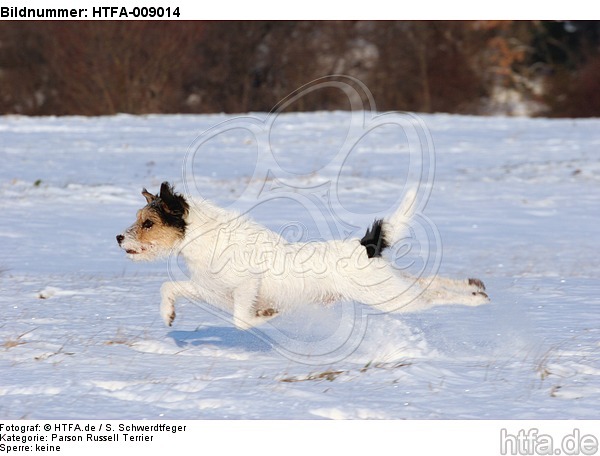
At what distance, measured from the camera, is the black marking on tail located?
19.7ft

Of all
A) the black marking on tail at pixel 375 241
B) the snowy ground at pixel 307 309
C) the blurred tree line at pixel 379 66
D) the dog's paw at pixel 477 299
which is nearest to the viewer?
the snowy ground at pixel 307 309

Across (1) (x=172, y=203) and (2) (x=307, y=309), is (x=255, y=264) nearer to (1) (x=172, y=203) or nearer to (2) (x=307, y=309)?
(2) (x=307, y=309)

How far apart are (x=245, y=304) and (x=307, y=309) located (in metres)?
0.48

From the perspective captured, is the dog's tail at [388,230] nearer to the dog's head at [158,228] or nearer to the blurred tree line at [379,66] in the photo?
the dog's head at [158,228]

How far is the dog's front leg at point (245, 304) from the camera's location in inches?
233

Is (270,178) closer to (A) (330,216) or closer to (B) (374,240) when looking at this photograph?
(A) (330,216)

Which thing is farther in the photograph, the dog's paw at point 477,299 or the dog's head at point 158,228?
the dog's paw at point 477,299

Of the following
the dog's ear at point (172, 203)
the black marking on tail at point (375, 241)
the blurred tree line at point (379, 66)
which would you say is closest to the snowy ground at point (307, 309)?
the black marking on tail at point (375, 241)

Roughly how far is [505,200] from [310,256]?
9.01 meters

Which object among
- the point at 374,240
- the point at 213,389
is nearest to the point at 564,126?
the point at 374,240

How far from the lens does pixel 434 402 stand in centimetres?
481

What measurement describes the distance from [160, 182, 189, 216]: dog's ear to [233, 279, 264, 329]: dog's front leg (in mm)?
634

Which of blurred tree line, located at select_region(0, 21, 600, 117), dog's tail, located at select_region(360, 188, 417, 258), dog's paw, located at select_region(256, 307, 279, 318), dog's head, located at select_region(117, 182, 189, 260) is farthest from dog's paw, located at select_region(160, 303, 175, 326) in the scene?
blurred tree line, located at select_region(0, 21, 600, 117)
